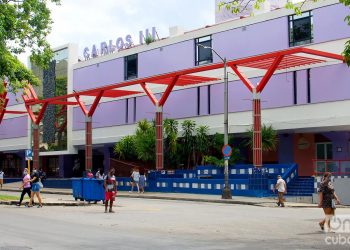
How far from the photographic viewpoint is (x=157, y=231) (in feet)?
47.9

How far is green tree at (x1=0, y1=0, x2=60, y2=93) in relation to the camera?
28709 mm

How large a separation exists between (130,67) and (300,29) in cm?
1730

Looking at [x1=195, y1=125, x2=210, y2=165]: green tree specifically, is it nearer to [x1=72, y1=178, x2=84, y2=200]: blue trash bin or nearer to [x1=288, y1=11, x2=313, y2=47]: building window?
[x1=288, y1=11, x2=313, y2=47]: building window

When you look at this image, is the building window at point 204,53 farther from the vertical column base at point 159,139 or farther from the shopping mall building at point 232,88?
the vertical column base at point 159,139

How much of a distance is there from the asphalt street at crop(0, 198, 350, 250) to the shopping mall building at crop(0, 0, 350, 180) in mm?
15740

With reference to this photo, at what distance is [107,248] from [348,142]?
26667 millimetres

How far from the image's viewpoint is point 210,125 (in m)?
40.3

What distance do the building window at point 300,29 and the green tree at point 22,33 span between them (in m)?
15.2

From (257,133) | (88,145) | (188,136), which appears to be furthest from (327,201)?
(88,145)

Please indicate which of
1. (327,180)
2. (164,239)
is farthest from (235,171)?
(164,239)

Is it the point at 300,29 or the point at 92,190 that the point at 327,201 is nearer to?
the point at 92,190

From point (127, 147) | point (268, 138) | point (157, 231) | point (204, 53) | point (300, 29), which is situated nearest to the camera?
point (157, 231)

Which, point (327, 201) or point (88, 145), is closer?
point (327, 201)

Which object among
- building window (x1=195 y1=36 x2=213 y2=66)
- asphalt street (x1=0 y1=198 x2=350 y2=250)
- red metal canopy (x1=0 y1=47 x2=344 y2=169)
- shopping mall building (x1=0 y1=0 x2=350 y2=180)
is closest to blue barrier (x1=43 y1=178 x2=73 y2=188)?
red metal canopy (x1=0 y1=47 x2=344 y2=169)
